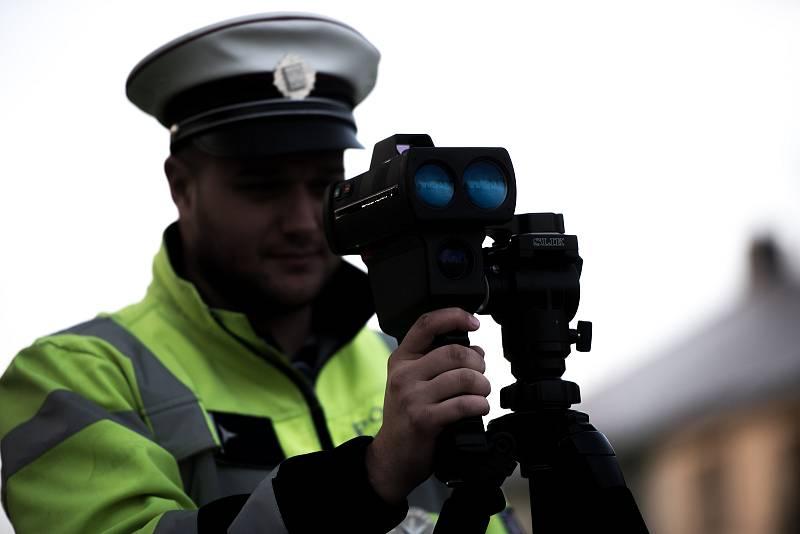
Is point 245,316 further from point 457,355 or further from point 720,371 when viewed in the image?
point 720,371

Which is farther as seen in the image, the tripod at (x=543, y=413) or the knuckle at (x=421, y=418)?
the tripod at (x=543, y=413)

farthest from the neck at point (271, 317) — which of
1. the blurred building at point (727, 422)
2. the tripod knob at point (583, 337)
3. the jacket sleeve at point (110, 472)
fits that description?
the blurred building at point (727, 422)

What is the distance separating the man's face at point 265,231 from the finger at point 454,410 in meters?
1.28

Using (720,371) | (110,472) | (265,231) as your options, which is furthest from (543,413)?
(720,371)

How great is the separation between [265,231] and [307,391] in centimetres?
41

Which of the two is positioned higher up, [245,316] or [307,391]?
[245,316]

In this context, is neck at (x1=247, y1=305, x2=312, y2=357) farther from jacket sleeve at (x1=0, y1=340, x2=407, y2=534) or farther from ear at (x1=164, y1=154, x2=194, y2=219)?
jacket sleeve at (x1=0, y1=340, x2=407, y2=534)

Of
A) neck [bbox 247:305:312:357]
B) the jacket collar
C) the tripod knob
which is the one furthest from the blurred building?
the tripod knob

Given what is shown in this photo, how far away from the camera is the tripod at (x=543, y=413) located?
210 centimetres

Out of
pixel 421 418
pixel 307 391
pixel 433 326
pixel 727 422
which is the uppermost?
pixel 433 326

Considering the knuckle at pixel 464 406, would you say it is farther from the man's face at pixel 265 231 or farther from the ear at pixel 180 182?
the ear at pixel 180 182

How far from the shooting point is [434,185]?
2070 mm

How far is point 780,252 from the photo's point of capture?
27.2m

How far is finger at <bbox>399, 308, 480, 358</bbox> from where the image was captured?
202 centimetres
